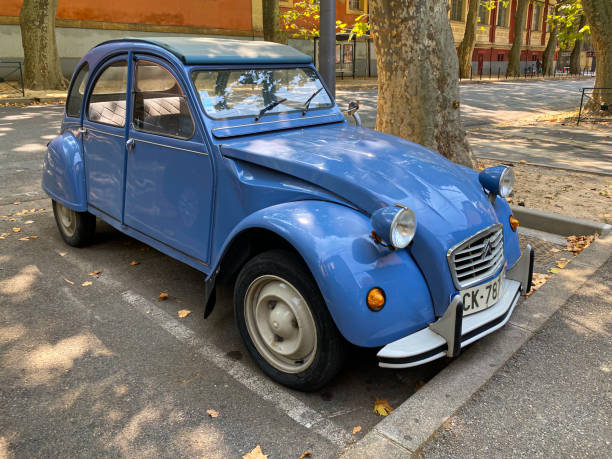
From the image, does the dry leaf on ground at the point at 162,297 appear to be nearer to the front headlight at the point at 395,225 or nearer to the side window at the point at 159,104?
the side window at the point at 159,104

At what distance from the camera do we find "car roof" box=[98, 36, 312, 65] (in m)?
3.69

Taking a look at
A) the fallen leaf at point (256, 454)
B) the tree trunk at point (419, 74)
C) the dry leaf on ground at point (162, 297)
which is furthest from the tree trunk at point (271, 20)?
the fallen leaf at point (256, 454)

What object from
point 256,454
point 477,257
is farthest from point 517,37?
point 256,454

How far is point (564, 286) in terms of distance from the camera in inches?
160

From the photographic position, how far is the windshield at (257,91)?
3.65 meters

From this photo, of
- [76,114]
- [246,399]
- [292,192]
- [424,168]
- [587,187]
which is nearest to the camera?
[246,399]

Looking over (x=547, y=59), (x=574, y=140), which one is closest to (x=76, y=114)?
(x=574, y=140)

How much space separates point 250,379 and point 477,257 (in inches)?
57.6

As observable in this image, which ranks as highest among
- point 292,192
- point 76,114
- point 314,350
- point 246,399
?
point 76,114

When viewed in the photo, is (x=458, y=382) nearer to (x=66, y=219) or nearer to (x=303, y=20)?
(x=66, y=219)

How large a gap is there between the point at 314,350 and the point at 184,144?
5.44ft

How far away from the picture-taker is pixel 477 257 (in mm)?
2982

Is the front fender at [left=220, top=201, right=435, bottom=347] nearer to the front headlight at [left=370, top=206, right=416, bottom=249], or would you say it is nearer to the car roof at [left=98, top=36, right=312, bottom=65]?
the front headlight at [left=370, top=206, right=416, bottom=249]

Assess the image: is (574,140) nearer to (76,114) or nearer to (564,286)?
(564,286)
